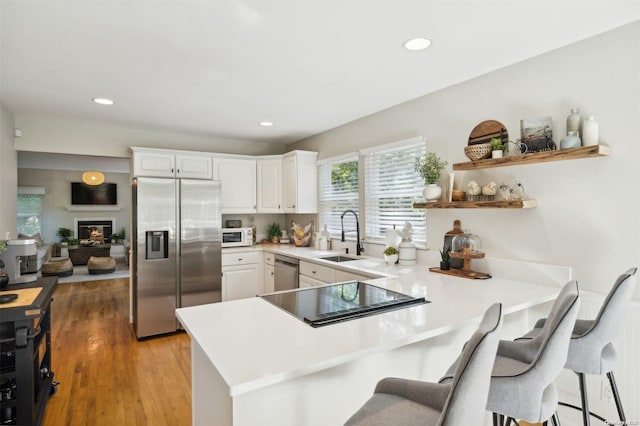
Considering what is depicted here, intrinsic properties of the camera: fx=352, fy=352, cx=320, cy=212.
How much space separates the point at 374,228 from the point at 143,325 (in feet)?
8.67

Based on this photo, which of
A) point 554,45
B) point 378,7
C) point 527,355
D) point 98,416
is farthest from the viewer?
point 98,416

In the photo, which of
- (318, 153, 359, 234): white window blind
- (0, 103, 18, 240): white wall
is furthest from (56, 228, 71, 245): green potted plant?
(318, 153, 359, 234): white window blind

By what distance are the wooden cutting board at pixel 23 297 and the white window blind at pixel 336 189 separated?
2.87 meters

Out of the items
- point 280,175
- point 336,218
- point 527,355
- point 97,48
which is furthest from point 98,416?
point 280,175

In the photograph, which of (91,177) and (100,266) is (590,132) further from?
(100,266)

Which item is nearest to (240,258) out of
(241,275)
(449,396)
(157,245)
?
(241,275)

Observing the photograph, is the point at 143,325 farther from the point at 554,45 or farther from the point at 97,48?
the point at 554,45

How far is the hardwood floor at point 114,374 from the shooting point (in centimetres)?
235

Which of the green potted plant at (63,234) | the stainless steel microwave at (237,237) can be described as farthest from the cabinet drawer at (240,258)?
the green potted plant at (63,234)

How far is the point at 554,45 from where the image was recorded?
84.7 inches

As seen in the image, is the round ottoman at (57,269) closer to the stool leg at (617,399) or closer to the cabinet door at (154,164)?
the cabinet door at (154,164)

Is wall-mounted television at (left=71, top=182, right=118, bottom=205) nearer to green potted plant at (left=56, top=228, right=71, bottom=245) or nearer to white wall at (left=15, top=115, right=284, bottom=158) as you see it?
green potted plant at (left=56, top=228, right=71, bottom=245)

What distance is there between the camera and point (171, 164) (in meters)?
4.20

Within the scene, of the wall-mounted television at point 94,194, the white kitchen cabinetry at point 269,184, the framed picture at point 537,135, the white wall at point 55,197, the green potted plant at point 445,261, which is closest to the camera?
the framed picture at point 537,135
